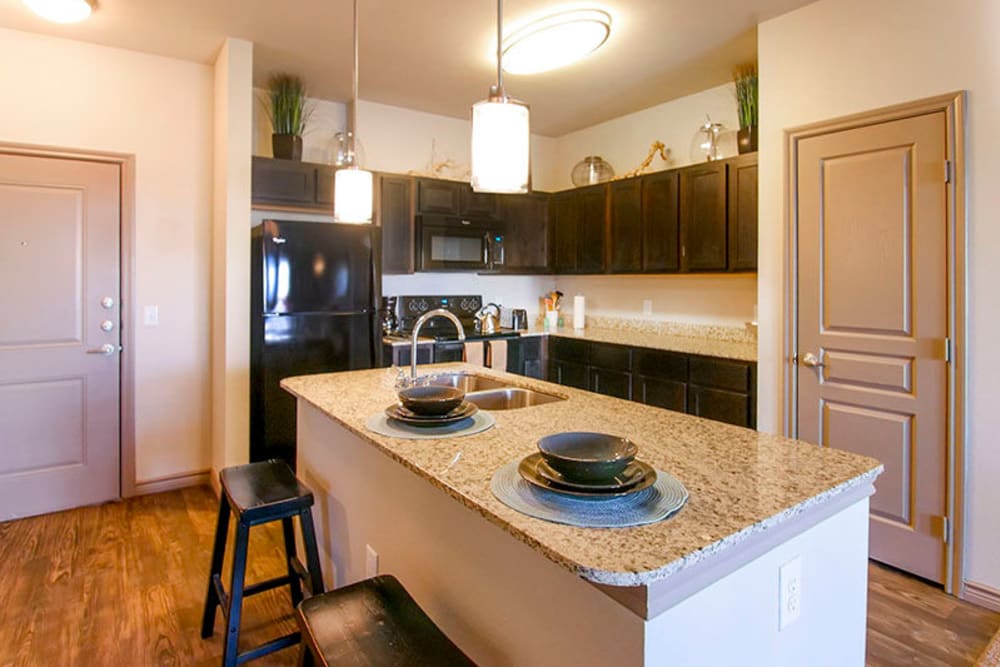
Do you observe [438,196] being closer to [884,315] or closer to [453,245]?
[453,245]

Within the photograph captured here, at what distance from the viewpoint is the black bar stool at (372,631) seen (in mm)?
1159

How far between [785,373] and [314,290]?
8.82ft

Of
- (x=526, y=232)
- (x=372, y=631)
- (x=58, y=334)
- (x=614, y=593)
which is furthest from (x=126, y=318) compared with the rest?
(x=614, y=593)

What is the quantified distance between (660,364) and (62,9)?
3.72 meters

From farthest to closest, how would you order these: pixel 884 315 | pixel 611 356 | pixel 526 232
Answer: pixel 526 232 → pixel 611 356 → pixel 884 315

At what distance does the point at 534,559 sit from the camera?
116cm

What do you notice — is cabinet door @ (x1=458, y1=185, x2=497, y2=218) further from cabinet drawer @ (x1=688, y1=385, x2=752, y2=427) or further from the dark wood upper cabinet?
cabinet drawer @ (x1=688, y1=385, x2=752, y2=427)

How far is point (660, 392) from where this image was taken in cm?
376

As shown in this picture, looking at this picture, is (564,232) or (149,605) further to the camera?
(564,232)

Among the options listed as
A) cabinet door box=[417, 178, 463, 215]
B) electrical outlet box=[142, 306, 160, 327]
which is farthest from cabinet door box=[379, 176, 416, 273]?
electrical outlet box=[142, 306, 160, 327]

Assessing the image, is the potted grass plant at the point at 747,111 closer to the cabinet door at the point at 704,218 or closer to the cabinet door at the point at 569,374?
the cabinet door at the point at 704,218

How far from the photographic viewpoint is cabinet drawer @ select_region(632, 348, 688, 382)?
143 inches

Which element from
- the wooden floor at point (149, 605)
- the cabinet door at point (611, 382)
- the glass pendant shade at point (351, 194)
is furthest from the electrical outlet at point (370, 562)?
the cabinet door at point (611, 382)

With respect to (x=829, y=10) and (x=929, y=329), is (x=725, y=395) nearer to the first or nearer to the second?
(x=929, y=329)
